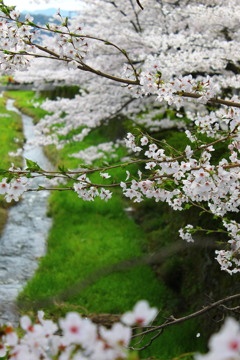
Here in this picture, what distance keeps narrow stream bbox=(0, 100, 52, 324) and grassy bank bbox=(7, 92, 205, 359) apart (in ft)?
0.69

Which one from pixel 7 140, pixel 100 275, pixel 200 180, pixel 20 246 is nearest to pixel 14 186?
pixel 200 180

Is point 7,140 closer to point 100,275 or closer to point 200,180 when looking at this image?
point 100,275

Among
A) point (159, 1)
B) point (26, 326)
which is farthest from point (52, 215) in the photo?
point (26, 326)

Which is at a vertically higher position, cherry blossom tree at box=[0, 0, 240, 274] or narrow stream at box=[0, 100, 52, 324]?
cherry blossom tree at box=[0, 0, 240, 274]

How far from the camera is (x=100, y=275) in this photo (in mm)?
5930

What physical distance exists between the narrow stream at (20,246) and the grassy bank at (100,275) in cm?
21

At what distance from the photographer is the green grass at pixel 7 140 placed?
927cm

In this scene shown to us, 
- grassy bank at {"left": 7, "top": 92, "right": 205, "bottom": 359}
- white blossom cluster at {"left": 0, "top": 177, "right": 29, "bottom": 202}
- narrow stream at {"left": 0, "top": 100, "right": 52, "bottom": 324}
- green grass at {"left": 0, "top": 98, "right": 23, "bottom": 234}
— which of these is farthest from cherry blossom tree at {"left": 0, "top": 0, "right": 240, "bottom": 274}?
green grass at {"left": 0, "top": 98, "right": 23, "bottom": 234}

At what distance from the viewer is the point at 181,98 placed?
110 inches

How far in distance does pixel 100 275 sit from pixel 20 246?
7.42 feet

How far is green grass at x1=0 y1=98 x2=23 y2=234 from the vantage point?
9.27m

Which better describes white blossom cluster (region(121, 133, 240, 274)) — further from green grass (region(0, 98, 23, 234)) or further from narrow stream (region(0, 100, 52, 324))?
green grass (region(0, 98, 23, 234))

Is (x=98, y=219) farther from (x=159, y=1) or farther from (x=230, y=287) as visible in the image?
(x=159, y=1)

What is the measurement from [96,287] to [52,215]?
3.34m
